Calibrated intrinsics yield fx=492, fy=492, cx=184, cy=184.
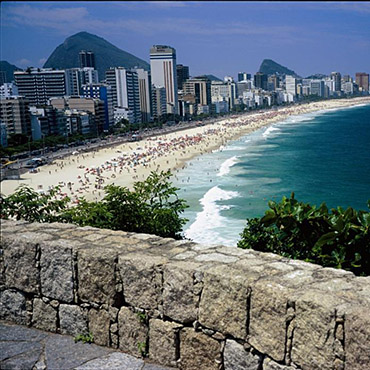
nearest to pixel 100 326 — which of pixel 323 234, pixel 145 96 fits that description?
pixel 323 234

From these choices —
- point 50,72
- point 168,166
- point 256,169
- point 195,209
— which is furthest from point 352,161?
point 50,72

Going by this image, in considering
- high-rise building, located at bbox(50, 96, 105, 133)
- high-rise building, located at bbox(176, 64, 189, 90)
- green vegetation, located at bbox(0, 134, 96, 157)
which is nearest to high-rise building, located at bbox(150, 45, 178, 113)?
high-rise building, located at bbox(176, 64, 189, 90)

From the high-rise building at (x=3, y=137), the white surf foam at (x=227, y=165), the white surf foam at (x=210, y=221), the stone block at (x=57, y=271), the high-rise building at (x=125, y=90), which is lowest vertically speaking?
the white surf foam at (x=210, y=221)

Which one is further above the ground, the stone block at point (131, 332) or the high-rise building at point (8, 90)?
the high-rise building at point (8, 90)

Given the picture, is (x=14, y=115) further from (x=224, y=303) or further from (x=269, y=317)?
(x=269, y=317)

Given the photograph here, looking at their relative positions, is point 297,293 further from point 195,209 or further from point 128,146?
point 128,146

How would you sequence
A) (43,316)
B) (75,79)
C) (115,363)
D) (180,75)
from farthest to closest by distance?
(180,75) → (75,79) → (43,316) → (115,363)

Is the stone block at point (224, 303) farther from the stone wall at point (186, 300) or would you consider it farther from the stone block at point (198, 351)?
the stone block at point (198, 351)

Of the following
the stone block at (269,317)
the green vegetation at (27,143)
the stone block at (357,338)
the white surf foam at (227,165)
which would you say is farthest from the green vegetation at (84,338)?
the green vegetation at (27,143)
